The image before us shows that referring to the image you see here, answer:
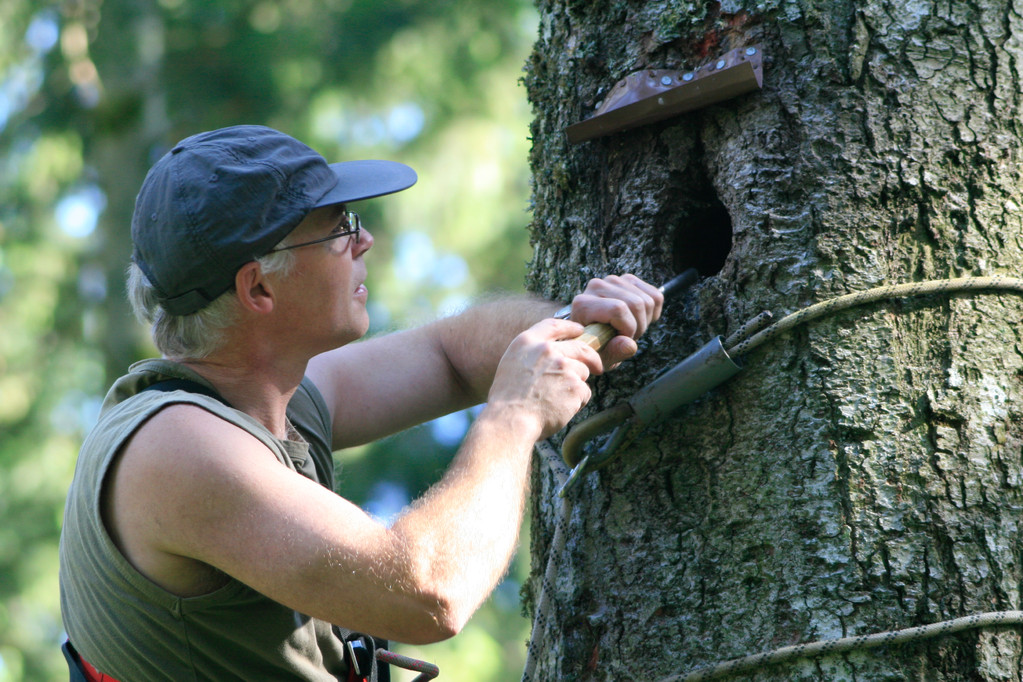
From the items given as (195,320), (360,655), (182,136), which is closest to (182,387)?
(195,320)

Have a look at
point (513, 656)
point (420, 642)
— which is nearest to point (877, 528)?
point (420, 642)

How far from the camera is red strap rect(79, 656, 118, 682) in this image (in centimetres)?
180

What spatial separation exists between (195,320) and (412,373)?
721 millimetres

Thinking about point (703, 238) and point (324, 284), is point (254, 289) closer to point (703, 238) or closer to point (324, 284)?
point (324, 284)

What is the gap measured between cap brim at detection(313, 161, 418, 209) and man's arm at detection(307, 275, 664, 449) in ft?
1.53

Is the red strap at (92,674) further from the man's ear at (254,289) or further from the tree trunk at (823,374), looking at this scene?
the tree trunk at (823,374)

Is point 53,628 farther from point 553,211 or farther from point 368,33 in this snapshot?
point 553,211

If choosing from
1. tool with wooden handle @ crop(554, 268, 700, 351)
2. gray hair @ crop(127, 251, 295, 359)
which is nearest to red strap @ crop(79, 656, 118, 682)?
gray hair @ crop(127, 251, 295, 359)

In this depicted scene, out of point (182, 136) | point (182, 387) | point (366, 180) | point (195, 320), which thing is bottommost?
point (182, 387)

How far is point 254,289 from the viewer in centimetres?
197

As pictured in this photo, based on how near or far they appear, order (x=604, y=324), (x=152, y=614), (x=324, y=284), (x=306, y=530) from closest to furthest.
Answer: (x=306, y=530), (x=152, y=614), (x=604, y=324), (x=324, y=284)

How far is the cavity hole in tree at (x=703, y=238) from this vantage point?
2.08 metres

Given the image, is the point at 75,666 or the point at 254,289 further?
the point at 254,289

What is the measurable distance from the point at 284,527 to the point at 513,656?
1105cm
